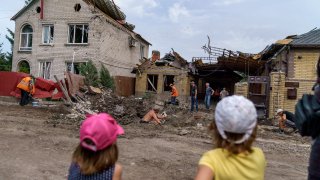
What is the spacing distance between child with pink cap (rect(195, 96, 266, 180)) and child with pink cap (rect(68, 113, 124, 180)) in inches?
24.4

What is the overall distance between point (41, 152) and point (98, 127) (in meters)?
6.79

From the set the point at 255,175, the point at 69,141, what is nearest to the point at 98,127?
the point at 255,175

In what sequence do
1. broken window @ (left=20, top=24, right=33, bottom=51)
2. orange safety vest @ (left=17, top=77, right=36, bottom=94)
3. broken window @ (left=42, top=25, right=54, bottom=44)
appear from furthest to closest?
broken window @ (left=20, top=24, right=33, bottom=51), broken window @ (left=42, top=25, right=54, bottom=44), orange safety vest @ (left=17, top=77, right=36, bottom=94)

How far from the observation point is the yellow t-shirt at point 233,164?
218 cm

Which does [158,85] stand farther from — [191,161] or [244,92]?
[191,161]

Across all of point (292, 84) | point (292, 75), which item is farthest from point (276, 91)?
point (292, 75)

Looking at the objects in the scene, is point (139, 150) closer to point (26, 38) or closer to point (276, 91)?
point (276, 91)

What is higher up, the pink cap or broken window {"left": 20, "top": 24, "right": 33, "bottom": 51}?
broken window {"left": 20, "top": 24, "right": 33, "bottom": 51}

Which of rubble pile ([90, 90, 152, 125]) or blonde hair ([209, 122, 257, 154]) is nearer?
blonde hair ([209, 122, 257, 154])

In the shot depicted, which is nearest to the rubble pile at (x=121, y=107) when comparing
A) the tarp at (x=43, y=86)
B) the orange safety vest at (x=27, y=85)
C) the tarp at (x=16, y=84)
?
the tarp at (x=43, y=86)

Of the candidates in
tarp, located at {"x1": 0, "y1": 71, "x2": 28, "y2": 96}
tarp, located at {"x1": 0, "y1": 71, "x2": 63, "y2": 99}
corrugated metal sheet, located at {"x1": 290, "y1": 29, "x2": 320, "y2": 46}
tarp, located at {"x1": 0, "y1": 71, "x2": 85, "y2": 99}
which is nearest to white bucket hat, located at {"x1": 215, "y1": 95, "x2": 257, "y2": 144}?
tarp, located at {"x1": 0, "y1": 71, "x2": 85, "y2": 99}

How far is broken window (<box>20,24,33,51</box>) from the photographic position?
3053 cm

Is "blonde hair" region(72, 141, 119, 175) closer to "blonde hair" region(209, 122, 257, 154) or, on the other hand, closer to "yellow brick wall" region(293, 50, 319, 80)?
"blonde hair" region(209, 122, 257, 154)

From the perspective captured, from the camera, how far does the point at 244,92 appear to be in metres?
21.0
